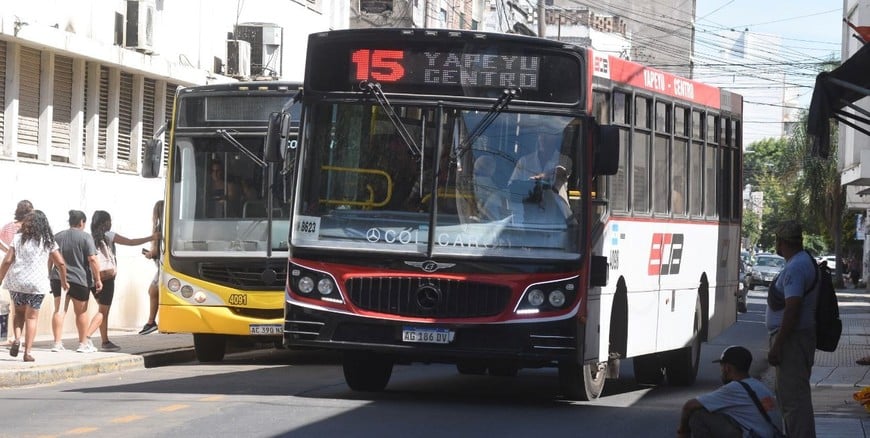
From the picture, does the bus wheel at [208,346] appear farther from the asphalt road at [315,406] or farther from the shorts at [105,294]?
the shorts at [105,294]

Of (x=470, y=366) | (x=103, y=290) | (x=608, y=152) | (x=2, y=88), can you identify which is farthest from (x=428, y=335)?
(x=2, y=88)

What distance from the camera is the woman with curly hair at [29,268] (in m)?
17.7

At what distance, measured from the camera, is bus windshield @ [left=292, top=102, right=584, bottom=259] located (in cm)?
1362

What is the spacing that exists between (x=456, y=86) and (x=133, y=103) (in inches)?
582

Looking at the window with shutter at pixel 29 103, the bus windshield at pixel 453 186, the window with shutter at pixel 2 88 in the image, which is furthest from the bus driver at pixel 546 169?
the window with shutter at pixel 29 103

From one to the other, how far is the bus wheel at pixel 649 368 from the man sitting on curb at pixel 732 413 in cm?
878

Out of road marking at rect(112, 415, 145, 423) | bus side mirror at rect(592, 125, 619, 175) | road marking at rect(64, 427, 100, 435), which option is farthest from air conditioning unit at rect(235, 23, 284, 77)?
road marking at rect(64, 427, 100, 435)

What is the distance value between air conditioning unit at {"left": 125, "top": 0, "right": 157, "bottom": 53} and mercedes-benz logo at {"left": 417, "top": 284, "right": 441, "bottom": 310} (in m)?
14.0

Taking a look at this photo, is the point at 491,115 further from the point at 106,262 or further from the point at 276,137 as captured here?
the point at 106,262

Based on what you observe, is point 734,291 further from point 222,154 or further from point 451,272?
point 451,272

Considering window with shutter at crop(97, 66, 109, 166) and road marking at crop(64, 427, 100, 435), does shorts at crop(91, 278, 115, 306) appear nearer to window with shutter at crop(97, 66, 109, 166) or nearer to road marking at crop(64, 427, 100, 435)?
window with shutter at crop(97, 66, 109, 166)

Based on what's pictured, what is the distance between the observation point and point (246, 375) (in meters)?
17.5

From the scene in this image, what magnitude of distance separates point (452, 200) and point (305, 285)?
1.43 metres

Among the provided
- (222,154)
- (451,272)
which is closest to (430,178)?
(451,272)
